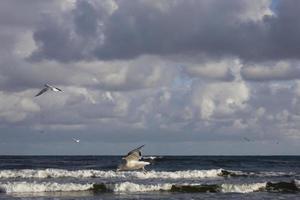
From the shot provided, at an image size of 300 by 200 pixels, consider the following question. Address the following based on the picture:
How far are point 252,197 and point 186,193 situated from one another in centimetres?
391

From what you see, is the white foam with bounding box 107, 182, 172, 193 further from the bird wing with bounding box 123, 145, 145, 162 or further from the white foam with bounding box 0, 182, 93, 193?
the bird wing with bounding box 123, 145, 145, 162

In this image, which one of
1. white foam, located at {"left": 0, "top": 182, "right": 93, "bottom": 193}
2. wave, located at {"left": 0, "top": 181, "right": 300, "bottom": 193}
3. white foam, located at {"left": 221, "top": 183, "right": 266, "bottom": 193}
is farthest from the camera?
white foam, located at {"left": 221, "top": 183, "right": 266, "bottom": 193}

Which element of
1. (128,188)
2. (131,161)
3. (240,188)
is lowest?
(240,188)

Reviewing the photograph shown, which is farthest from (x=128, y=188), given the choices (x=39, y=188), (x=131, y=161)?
(x=131, y=161)

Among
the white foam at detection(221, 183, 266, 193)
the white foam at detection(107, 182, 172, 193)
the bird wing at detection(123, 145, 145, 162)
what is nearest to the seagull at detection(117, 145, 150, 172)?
the bird wing at detection(123, 145, 145, 162)

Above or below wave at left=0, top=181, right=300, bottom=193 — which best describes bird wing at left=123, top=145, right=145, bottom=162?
above

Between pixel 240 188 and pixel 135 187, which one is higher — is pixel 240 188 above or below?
below

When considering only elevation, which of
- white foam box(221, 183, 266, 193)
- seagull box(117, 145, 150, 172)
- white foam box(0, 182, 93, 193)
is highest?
seagull box(117, 145, 150, 172)

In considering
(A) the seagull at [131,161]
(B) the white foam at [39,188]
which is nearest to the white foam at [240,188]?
(B) the white foam at [39,188]

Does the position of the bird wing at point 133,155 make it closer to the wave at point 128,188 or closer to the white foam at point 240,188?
the wave at point 128,188

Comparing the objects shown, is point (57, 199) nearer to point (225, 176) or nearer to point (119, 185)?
point (119, 185)

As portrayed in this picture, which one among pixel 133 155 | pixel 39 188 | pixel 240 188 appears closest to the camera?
pixel 133 155

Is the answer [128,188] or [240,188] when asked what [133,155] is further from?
[240,188]

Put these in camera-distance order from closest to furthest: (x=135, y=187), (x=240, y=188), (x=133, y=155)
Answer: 1. (x=133, y=155)
2. (x=135, y=187)
3. (x=240, y=188)
